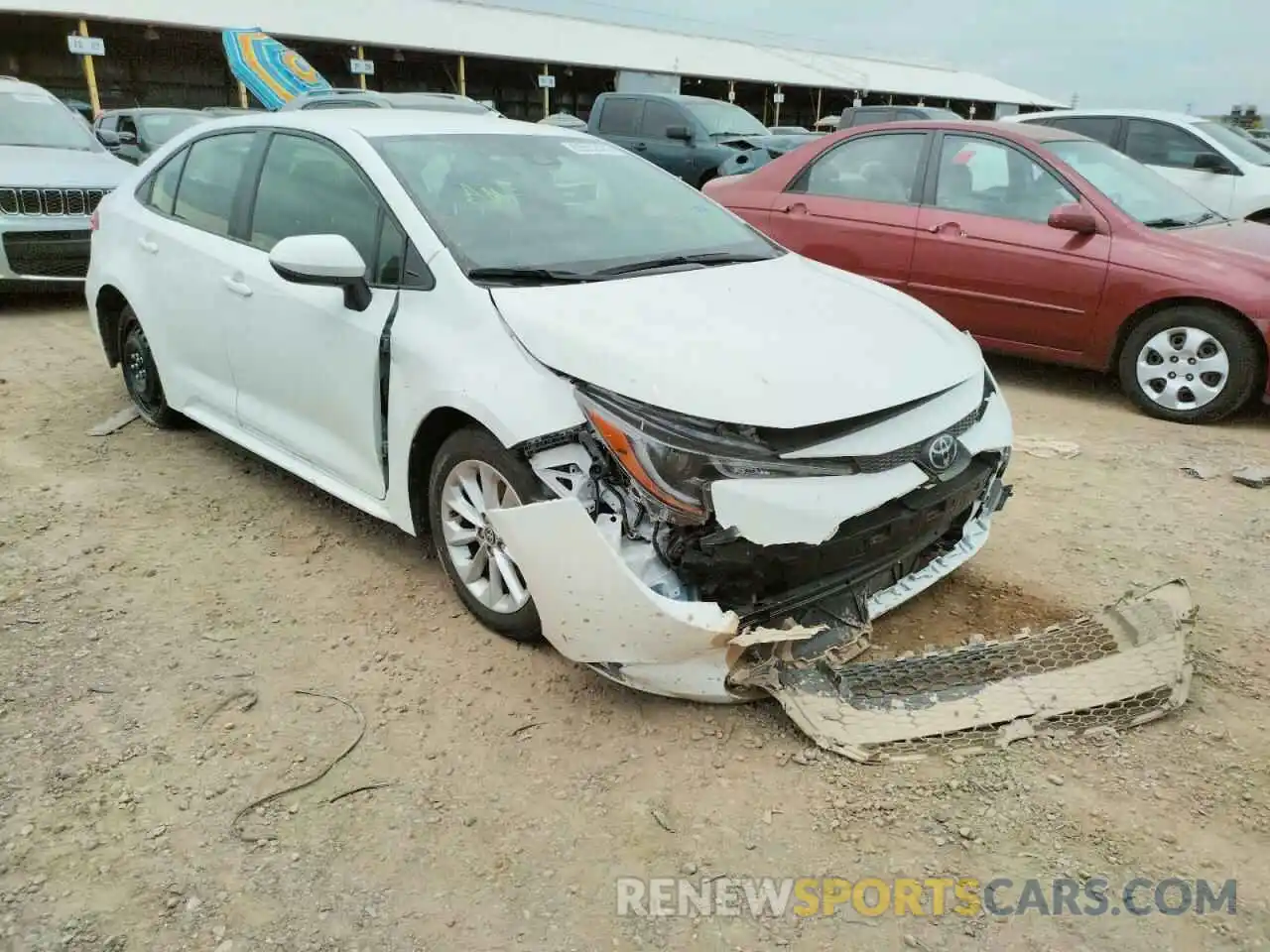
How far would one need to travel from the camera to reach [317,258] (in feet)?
10.0

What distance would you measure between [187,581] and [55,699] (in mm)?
744

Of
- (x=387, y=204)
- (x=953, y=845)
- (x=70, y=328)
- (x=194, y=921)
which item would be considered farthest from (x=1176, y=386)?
(x=70, y=328)

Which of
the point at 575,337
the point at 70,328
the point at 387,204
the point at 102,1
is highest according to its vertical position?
the point at 102,1

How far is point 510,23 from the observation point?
29.9 meters

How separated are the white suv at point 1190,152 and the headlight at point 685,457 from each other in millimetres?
7527

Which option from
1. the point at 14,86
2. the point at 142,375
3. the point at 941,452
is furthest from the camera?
the point at 14,86

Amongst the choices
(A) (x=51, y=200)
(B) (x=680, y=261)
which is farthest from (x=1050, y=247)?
(A) (x=51, y=200)

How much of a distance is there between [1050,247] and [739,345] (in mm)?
3730

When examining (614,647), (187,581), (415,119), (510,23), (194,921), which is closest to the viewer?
(194,921)

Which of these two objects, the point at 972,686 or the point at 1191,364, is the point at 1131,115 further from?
the point at 972,686

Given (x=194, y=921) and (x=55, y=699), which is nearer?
(x=194, y=921)

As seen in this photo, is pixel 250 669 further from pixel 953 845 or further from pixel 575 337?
pixel 953 845

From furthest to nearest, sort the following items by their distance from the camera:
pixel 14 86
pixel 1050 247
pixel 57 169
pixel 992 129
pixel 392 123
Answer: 1. pixel 14 86
2. pixel 57 169
3. pixel 992 129
4. pixel 1050 247
5. pixel 392 123

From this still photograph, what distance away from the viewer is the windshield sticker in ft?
12.9
